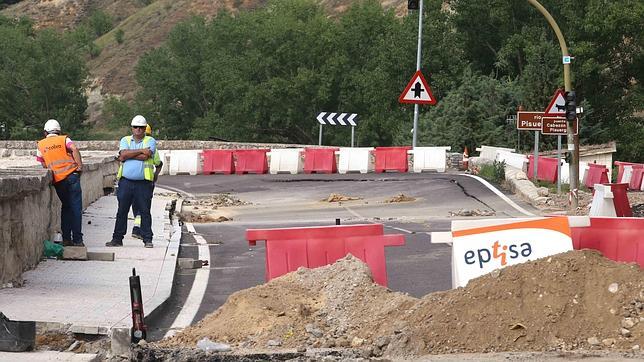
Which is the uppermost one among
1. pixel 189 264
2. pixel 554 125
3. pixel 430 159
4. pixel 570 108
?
pixel 570 108

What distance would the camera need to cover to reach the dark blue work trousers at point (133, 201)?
55.8 feet

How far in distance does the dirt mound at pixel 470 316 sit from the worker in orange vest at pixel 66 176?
5938mm

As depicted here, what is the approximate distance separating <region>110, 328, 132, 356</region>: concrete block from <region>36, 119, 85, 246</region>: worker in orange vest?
6.93 m

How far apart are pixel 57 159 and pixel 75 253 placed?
1.35 meters

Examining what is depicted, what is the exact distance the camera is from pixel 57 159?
52.6 feet

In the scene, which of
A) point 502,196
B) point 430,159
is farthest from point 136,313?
point 430,159

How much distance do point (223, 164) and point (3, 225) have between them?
113 feet

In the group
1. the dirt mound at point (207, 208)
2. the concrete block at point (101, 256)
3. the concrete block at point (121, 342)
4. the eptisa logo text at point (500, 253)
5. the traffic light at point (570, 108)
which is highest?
the traffic light at point (570, 108)

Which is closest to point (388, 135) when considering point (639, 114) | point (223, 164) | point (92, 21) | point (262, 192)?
point (639, 114)

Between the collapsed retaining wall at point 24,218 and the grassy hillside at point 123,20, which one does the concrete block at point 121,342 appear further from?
the grassy hillside at point 123,20

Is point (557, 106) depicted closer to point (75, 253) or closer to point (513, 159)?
point (513, 159)

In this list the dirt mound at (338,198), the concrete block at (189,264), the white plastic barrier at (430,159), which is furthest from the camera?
the white plastic barrier at (430,159)

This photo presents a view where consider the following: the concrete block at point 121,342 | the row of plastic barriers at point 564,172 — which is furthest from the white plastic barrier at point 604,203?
the row of plastic barriers at point 564,172

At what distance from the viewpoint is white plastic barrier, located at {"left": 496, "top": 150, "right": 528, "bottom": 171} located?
3872 cm
